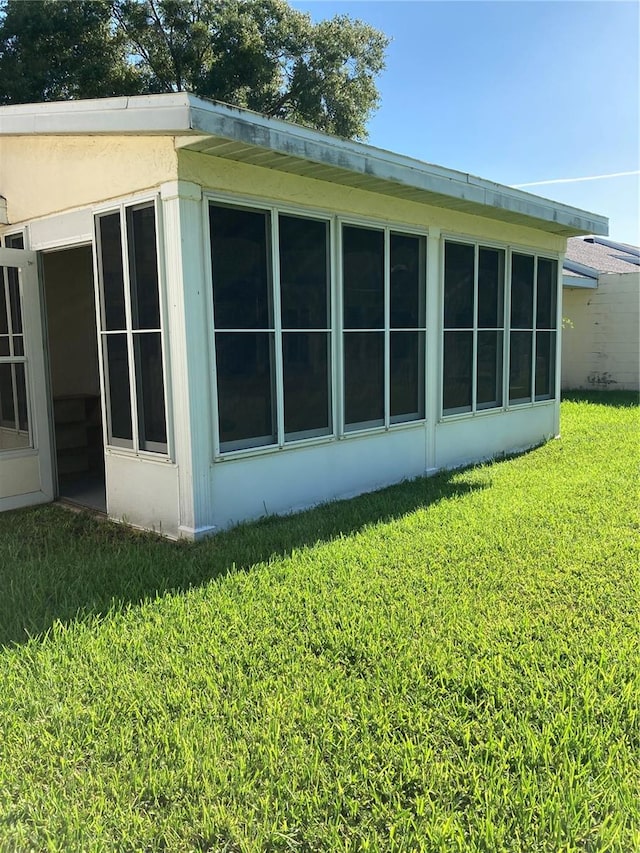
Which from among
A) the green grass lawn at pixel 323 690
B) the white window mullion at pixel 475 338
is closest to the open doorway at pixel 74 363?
the green grass lawn at pixel 323 690

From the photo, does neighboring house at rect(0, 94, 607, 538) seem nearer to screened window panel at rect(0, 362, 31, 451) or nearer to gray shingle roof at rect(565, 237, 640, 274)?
screened window panel at rect(0, 362, 31, 451)

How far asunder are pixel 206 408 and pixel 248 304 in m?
0.94

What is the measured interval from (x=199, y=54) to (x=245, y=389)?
18.6 metres

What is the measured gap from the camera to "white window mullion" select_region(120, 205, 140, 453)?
195 inches

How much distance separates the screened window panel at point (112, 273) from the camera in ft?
16.7

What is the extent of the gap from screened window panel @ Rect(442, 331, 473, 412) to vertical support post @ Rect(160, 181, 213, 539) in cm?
340

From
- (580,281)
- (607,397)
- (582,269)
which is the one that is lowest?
(607,397)

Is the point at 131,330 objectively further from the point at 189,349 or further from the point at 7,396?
the point at 7,396

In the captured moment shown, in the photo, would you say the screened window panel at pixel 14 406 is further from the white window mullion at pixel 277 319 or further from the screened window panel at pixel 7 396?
the white window mullion at pixel 277 319

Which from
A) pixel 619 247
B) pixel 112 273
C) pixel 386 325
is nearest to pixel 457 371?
pixel 386 325

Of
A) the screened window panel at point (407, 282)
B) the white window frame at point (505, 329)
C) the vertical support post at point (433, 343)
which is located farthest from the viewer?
the white window frame at point (505, 329)

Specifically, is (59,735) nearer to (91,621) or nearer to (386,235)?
(91,621)

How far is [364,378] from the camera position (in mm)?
6344

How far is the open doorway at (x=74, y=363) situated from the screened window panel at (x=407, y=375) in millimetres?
3514
